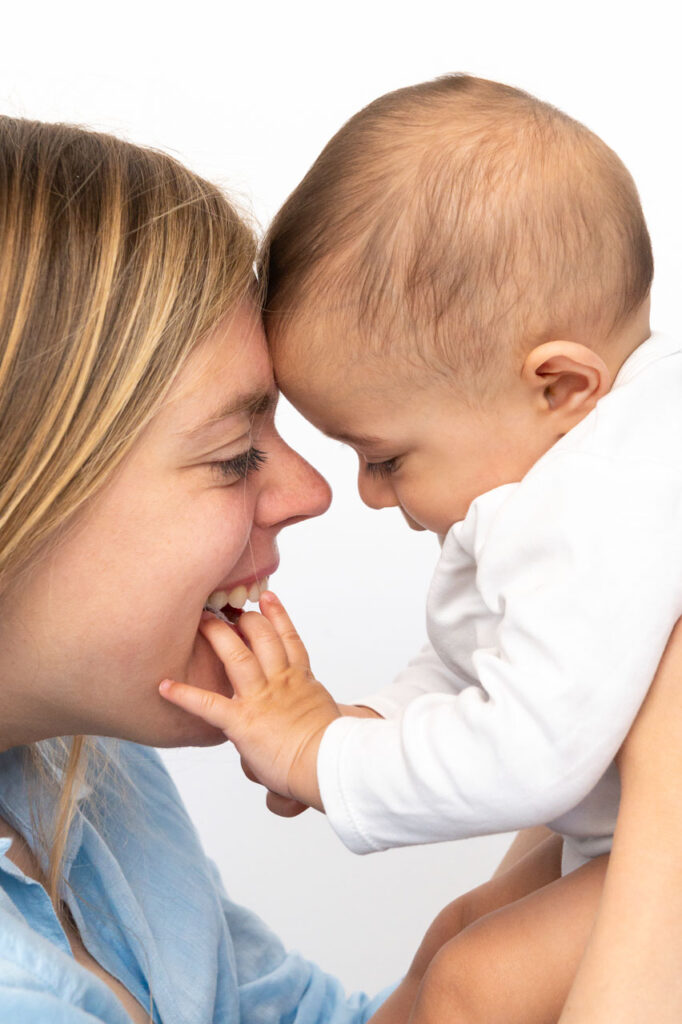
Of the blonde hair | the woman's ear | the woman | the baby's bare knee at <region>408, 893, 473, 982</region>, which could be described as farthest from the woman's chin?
the woman's ear

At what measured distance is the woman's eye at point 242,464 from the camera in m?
1.56

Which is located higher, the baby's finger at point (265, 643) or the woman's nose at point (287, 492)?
the woman's nose at point (287, 492)

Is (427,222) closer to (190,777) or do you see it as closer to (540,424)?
(540,424)

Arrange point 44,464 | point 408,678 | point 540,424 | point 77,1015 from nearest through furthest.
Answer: point 77,1015 → point 44,464 → point 540,424 → point 408,678

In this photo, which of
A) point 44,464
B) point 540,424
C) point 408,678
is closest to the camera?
point 44,464

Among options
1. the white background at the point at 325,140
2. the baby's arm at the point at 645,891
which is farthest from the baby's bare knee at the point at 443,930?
the white background at the point at 325,140

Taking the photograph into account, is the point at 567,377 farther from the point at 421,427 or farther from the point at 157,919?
the point at 157,919

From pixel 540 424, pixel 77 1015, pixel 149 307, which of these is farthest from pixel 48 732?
pixel 540 424

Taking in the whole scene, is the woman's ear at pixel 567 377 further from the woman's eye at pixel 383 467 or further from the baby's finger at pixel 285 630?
the baby's finger at pixel 285 630

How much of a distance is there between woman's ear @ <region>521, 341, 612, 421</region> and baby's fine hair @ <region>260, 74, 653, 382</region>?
3 centimetres

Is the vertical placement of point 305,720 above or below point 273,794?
above

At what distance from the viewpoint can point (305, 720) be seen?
5.13 ft

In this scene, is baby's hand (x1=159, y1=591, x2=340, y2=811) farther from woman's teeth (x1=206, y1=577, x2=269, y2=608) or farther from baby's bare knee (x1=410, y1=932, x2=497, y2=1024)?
baby's bare knee (x1=410, y1=932, x2=497, y2=1024)

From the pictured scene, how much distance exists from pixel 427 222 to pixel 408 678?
0.63m
